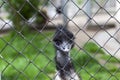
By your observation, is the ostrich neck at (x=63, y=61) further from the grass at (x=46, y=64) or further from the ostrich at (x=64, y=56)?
the grass at (x=46, y=64)

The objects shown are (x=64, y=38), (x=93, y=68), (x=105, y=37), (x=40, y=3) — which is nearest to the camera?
(x=64, y=38)

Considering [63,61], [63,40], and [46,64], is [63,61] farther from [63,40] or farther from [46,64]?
[46,64]

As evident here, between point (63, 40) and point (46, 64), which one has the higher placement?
point (46, 64)

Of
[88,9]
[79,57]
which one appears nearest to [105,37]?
[88,9]

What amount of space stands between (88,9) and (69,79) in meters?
3.81

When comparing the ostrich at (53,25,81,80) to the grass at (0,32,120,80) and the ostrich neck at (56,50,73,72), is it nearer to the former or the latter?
the ostrich neck at (56,50,73,72)

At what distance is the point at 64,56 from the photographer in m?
4.29

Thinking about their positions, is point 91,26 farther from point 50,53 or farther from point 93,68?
point 93,68

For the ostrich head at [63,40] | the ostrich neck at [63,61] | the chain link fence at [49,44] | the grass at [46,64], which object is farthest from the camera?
the chain link fence at [49,44]

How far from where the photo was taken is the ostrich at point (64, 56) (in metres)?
4.03

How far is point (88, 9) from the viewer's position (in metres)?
7.97

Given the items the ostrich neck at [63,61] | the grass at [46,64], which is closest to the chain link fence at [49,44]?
the grass at [46,64]

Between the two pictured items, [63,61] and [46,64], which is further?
[46,64]

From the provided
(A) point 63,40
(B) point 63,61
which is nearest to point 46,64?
(B) point 63,61
